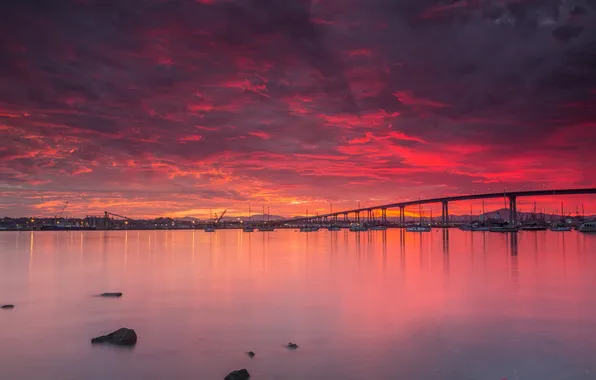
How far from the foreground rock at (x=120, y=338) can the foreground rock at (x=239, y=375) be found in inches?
210

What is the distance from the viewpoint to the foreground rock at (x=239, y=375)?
12.8m

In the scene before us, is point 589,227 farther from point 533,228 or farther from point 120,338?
point 120,338

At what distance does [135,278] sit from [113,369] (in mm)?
23986

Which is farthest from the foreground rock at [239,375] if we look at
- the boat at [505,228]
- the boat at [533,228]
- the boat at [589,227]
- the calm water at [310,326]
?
the boat at [533,228]

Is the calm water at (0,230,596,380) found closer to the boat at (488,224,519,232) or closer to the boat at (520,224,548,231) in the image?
the boat at (488,224,519,232)

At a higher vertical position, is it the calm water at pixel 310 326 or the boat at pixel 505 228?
the boat at pixel 505 228

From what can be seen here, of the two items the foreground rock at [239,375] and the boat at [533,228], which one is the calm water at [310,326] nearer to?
the foreground rock at [239,375]

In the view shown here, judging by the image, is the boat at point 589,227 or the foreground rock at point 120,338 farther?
the boat at point 589,227

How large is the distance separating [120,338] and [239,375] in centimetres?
577

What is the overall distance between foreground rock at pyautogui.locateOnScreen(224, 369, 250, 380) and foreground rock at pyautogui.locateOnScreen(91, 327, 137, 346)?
5.32 metres

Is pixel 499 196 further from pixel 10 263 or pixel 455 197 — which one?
pixel 10 263

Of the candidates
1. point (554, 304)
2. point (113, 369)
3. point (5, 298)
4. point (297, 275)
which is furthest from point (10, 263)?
point (554, 304)

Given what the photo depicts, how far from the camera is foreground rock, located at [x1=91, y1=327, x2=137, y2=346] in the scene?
645 inches

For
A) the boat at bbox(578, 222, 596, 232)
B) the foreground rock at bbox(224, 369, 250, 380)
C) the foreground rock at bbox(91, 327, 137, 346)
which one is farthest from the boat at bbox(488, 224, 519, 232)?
the foreground rock at bbox(224, 369, 250, 380)
